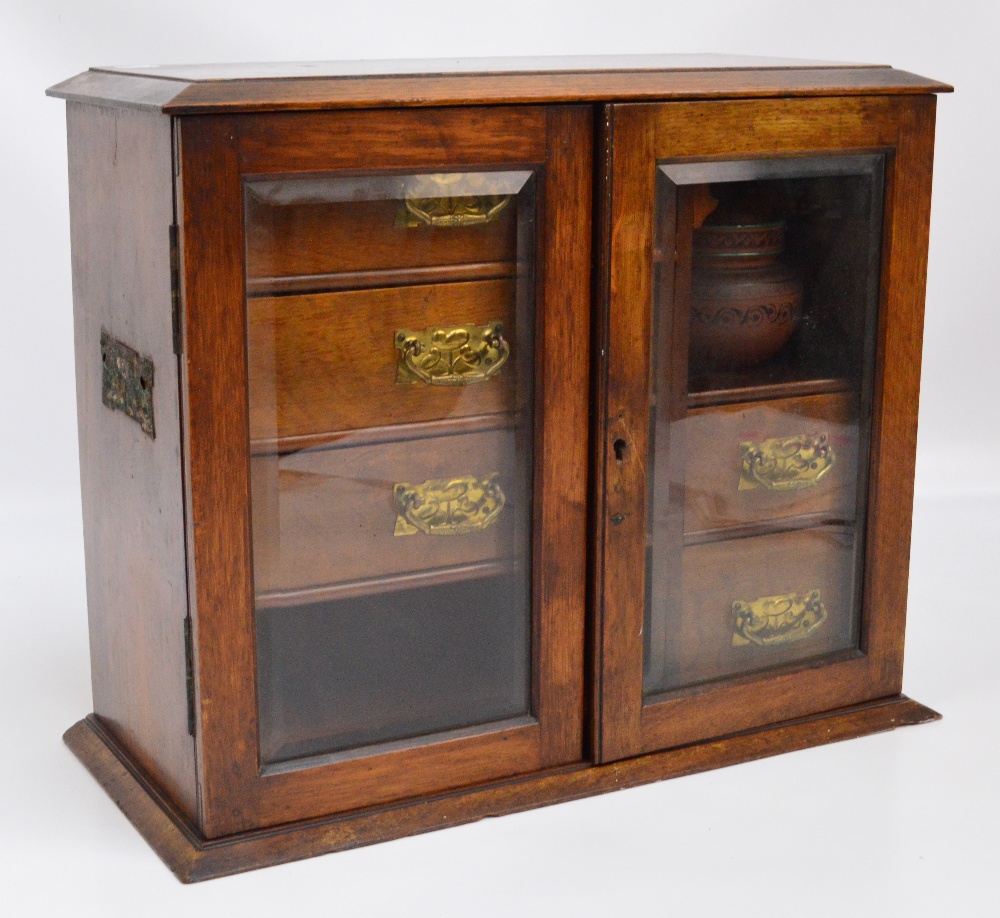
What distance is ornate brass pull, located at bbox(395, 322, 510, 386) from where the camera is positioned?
2260 millimetres

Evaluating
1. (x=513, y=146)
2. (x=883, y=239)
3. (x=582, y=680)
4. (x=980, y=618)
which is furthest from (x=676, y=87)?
(x=980, y=618)

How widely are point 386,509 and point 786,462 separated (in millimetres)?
596

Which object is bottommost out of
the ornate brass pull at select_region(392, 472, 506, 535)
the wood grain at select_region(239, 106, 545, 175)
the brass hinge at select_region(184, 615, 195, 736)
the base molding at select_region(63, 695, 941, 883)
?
the base molding at select_region(63, 695, 941, 883)

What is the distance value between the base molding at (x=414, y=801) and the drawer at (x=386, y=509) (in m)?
0.30

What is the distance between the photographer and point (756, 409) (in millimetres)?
2498

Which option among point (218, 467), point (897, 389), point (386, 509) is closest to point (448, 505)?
point (386, 509)

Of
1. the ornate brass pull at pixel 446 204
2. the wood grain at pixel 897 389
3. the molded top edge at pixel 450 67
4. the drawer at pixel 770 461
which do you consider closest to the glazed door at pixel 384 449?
the ornate brass pull at pixel 446 204

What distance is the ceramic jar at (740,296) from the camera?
2.41 metres

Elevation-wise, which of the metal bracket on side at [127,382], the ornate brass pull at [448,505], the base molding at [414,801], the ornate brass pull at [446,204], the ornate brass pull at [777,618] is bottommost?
the base molding at [414,801]

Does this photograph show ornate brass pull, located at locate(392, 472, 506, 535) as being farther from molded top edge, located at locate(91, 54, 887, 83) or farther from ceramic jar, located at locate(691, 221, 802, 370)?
molded top edge, located at locate(91, 54, 887, 83)

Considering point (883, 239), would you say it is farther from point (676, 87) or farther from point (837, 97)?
point (676, 87)

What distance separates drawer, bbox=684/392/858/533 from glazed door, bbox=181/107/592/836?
0.21 metres

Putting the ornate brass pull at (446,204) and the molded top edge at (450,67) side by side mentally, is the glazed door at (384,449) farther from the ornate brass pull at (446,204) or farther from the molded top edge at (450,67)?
the molded top edge at (450,67)

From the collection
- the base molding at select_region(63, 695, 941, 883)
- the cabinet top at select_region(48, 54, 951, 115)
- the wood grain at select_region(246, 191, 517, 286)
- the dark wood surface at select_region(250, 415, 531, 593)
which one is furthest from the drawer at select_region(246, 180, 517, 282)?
the base molding at select_region(63, 695, 941, 883)
